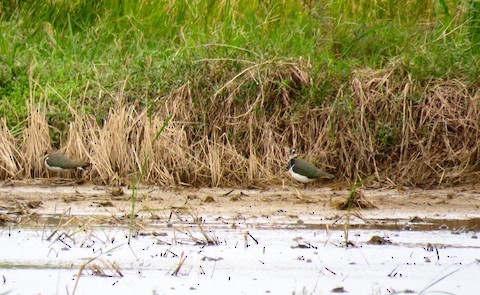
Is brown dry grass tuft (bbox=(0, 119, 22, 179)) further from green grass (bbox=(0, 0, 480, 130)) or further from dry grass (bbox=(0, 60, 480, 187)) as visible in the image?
green grass (bbox=(0, 0, 480, 130))

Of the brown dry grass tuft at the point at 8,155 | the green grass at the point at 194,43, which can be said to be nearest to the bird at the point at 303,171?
the green grass at the point at 194,43

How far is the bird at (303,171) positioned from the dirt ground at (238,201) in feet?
0.50

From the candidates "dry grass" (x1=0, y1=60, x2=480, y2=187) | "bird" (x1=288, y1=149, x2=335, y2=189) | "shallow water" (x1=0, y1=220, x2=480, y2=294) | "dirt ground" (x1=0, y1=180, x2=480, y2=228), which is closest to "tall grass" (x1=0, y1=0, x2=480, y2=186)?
"dry grass" (x1=0, y1=60, x2=480, y2=187)

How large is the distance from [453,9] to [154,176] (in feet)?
13.2

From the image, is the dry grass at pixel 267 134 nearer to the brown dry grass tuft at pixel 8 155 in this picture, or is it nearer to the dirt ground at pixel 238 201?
the brown dry grass tuft at pixel 8 155

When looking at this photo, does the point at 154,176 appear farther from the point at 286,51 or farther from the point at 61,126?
the point at 286,51

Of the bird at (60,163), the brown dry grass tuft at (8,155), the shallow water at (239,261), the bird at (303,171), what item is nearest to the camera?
the shallow water at (239,261)

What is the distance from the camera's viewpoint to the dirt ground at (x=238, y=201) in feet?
29.5

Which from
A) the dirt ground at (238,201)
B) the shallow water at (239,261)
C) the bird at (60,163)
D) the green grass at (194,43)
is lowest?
the dirt ground at (238,201)

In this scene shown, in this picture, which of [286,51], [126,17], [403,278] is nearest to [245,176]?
[286,51]

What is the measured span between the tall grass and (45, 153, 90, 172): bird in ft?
0.85

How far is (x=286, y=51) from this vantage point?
11.2 metres

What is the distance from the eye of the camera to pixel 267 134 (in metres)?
10.6

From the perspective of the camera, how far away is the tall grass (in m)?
10.4
